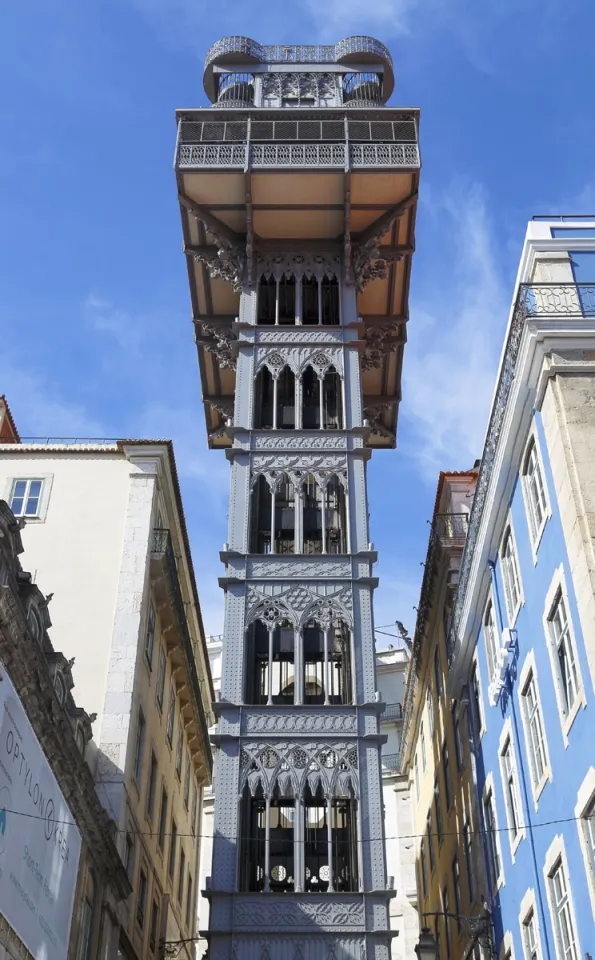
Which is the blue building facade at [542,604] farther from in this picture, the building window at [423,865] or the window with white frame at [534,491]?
the building window at [423,865]

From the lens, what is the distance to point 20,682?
1820 cm

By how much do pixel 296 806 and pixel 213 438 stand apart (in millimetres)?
20659

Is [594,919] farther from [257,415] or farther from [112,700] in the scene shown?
[257,415]

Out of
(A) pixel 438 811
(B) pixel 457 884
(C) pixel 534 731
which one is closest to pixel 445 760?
(A) pixel 438 811

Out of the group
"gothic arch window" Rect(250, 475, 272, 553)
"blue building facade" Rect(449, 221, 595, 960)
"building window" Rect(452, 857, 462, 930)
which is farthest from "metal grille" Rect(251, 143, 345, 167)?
"building window" Rect(452, 857, 462, 930)

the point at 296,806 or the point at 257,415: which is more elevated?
the point at 257,415

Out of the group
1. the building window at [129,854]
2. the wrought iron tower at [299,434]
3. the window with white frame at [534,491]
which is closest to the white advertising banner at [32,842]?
the wrought iron tower at [299,434]

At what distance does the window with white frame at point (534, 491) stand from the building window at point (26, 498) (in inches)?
526

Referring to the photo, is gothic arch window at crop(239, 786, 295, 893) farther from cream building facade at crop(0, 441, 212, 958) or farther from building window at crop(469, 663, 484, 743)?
building window at crop(469, 663, 484, 743)

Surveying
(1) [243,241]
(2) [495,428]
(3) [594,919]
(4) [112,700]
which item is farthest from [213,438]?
(3) [594,919]

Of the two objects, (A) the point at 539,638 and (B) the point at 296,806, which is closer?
(A) the point at 539,638

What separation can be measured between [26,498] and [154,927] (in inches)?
474

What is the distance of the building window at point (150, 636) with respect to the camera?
29.1 meters

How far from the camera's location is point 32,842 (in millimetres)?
18078
